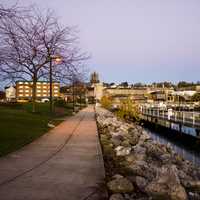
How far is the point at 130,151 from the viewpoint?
12625 mm

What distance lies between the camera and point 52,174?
28.1 ft

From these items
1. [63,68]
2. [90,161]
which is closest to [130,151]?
[90,161]

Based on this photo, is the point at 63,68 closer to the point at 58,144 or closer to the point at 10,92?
the point at 58,144

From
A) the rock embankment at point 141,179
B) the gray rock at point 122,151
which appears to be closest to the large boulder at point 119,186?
the rock embankment at point 141,179

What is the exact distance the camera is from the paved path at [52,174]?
6770 mm

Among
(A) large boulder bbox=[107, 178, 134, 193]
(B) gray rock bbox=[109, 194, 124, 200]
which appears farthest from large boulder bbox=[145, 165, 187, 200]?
(B) gray rock bbox=[109, 194, 124, 200]

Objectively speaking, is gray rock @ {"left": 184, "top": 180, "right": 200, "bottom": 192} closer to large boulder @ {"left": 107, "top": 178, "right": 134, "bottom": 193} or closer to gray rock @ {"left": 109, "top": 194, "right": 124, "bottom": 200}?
large boulder @ {"left": 107, "top": 178, "right": 134, "bottom": 193}

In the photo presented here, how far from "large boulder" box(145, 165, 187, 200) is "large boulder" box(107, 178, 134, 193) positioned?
459 mm

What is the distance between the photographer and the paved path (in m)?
6.77

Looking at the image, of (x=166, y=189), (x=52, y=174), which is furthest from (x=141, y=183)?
(x=52, y=174)

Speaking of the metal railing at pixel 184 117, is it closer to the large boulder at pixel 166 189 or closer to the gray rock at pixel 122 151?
the gray rock at pixel 122 151

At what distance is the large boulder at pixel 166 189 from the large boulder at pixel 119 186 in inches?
18.1

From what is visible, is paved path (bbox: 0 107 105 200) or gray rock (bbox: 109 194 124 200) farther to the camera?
paved path (bbox: 0 107 105 200)

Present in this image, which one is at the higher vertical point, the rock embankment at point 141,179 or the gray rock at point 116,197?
the gray rock at point 116,197
